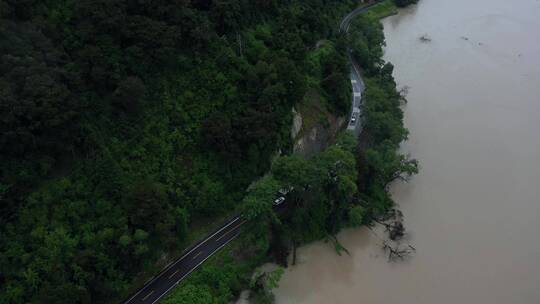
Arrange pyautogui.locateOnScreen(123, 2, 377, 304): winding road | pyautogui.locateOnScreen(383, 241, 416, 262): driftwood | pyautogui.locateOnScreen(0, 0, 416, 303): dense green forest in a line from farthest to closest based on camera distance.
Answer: pyautogui.locateOnScreen(383, 241, 416, 262): driftwood → pyautogui.locateOnScreen(123, 2, 377, 304): winding road → pyautogui.locateOnScreen(0, 0, 416, 303): dense green forest

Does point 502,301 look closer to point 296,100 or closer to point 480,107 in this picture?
point 296,100

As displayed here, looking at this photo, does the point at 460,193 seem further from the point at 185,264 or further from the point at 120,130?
the point at 120,130

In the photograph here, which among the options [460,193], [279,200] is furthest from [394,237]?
[279,200]

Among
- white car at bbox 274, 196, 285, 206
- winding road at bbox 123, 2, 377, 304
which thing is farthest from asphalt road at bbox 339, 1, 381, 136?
winding road at bbox 123, 2, 377, 304

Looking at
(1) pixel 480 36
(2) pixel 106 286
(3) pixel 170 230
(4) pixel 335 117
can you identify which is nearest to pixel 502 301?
(4) pixel 335 117

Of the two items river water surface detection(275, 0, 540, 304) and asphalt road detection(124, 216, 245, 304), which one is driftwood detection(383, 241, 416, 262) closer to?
river water surface detection(275, 0, 540, 304)

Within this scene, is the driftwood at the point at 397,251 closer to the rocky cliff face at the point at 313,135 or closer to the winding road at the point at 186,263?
the winding road at the point at 186,263
